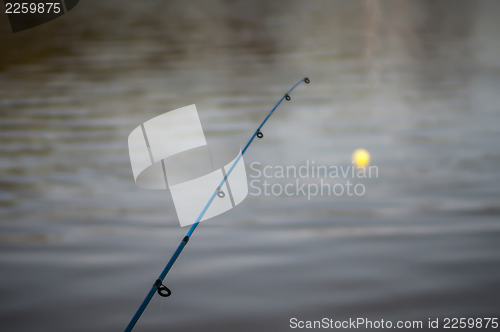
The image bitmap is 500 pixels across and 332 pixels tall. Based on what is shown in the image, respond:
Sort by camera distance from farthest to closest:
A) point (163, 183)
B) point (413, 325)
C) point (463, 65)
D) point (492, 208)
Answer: point (463, 65), point (163, 183), point (492, 208), point (413, 325)

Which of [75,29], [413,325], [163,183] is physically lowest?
[413,325]

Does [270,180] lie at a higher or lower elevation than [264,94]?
lower

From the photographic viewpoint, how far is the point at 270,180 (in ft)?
8.56

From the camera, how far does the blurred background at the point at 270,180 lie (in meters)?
1.76

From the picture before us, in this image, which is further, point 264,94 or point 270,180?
point 264,94

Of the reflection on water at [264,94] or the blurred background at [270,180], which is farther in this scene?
the reflection on water at [264,94]

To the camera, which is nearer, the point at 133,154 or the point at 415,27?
the point at 133,154

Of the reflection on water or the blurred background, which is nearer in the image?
the blurred background

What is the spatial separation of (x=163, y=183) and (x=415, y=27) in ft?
14.4

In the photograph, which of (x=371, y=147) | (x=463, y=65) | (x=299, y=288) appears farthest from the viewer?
(x=463, y=65)

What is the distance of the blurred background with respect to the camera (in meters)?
1.76

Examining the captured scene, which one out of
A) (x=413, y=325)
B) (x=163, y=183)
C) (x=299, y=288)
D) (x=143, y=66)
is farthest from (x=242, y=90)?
(x=413, y=325)

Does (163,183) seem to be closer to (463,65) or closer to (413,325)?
(413,325)

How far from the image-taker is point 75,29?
5824mm
